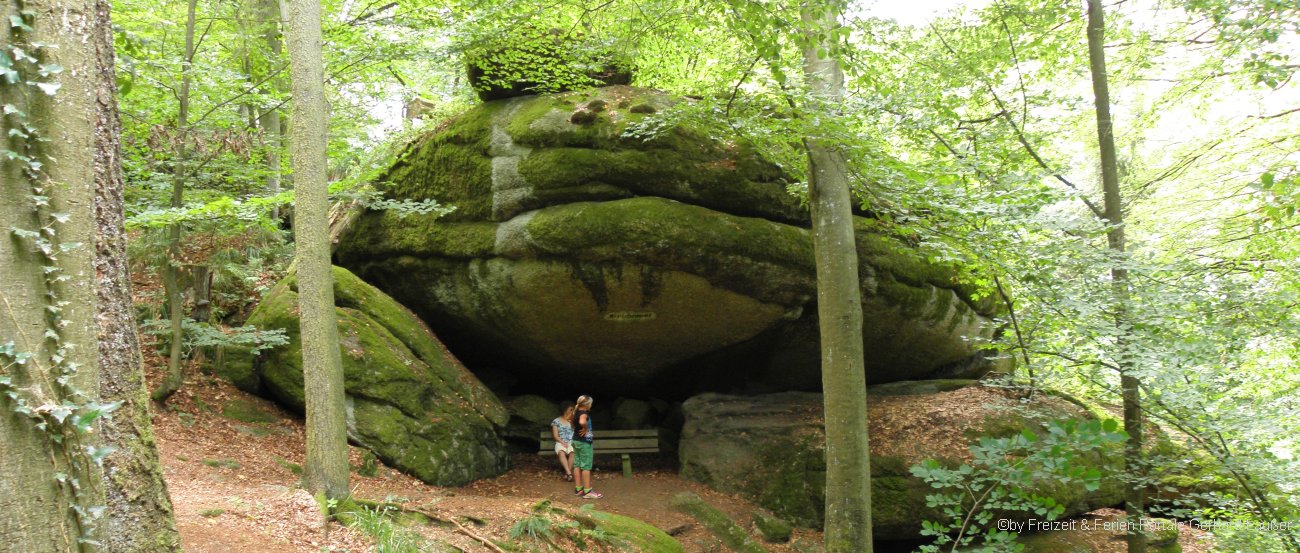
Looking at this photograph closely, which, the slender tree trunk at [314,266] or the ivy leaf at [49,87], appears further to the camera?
the slender tree trunk at [314,266]

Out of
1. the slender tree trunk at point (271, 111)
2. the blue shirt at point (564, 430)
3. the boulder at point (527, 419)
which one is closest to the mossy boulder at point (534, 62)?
the slender tree trunk at point (271, 111)

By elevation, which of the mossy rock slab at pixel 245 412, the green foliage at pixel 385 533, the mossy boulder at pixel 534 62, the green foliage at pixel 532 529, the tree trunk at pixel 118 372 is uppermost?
the mossy boulder at pixel 534 62

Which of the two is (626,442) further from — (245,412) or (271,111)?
(271,111)

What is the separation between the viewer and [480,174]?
9141 mm

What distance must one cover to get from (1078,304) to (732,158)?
4432 millimetres

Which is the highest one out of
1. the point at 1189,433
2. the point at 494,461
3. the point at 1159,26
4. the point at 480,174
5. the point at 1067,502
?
the point at 1159,26

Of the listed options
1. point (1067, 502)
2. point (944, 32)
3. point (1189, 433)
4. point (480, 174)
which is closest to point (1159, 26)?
point (944, 32)

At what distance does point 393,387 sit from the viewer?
805 cm

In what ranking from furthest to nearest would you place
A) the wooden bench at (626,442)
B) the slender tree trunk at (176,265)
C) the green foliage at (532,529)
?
the wooden bench at (626,442), the slender tree trunk at (176,265), the green foliage at (532,529)

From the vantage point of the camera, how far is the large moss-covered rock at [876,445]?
8594 millimetres

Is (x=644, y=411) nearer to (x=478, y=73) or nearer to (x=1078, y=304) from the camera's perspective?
(x=478, y=73)

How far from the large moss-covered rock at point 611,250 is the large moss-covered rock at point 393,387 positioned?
0.96 metres

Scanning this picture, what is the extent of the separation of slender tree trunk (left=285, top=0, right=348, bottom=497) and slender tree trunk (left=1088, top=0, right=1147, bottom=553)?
23.0 feet

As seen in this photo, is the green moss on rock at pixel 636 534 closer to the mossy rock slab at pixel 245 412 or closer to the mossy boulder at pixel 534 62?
the mossy rock slab at pixel 245 412
